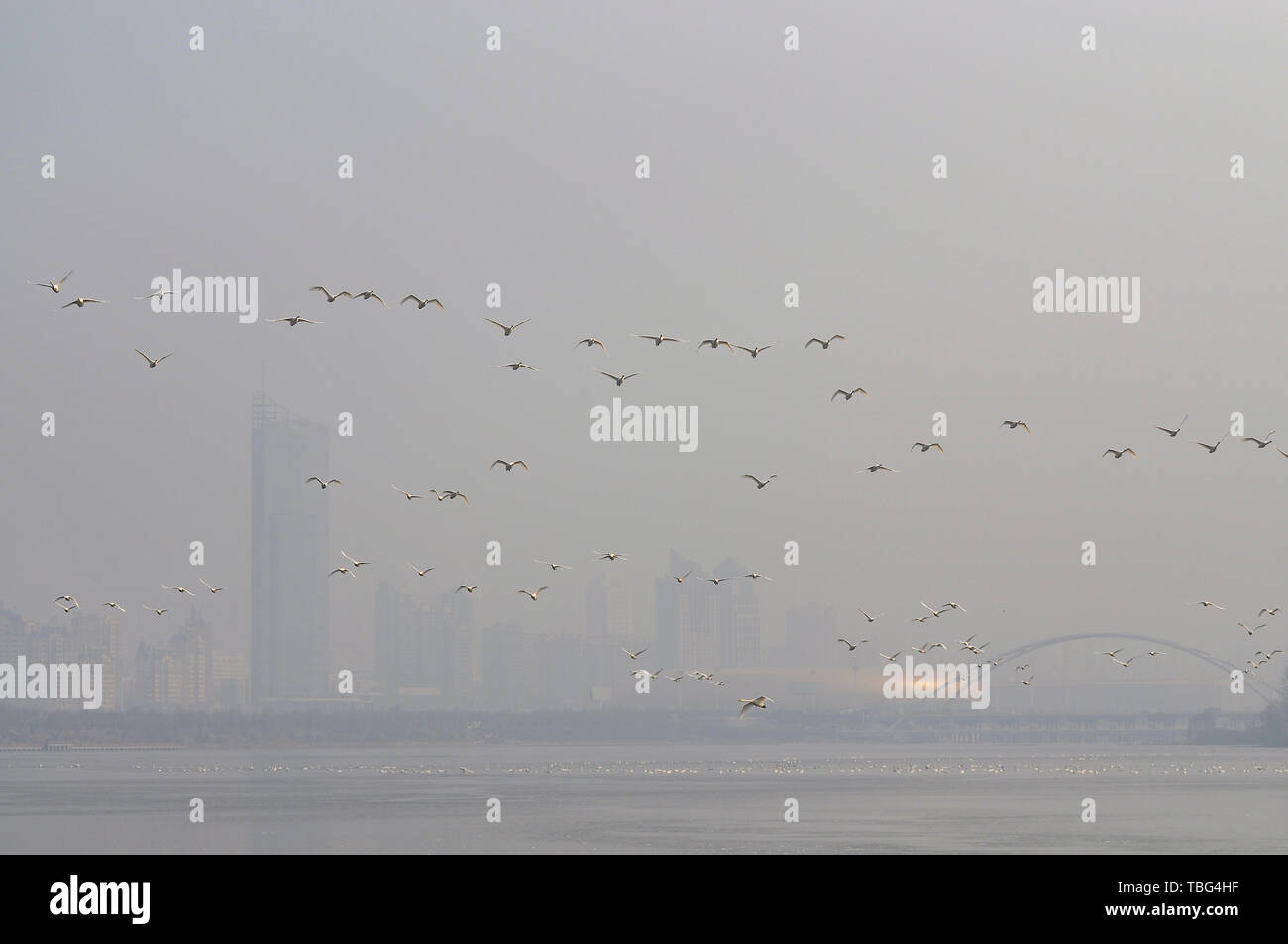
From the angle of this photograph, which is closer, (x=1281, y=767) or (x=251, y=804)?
(x=251, y=804)
